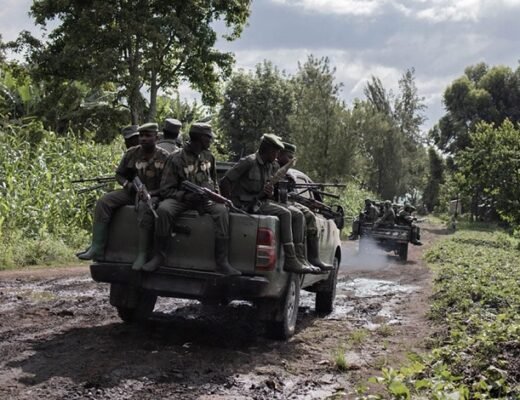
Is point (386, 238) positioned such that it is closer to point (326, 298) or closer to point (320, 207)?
point (326, 298)

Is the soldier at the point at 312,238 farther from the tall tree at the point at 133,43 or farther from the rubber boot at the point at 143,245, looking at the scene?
the tall tree at the point at 133,43

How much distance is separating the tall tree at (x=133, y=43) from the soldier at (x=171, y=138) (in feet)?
42.0

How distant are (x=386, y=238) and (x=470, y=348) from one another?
546 inches

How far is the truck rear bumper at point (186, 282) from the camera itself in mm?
6426

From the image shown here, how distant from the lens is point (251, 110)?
47.1m

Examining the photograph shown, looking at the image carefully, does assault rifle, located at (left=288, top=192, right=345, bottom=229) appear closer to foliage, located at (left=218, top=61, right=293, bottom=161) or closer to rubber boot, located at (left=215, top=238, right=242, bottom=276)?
rubber boot, located at (left=215, top=238, right=242, bottom=276)

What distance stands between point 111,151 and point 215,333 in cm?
1178

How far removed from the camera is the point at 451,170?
57844mm

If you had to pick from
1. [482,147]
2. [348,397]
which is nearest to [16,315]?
[348,397]

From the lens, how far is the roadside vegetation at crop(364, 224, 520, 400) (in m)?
4.62

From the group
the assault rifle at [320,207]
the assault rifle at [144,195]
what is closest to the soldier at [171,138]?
the assault rifle at [144,195]

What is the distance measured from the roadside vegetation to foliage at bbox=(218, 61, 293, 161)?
3566 cm

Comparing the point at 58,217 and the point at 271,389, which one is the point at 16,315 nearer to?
the point at 271,389

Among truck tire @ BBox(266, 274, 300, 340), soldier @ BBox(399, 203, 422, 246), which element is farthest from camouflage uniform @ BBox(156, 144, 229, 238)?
soldier @ BBox(399, 203, 422, 246)
